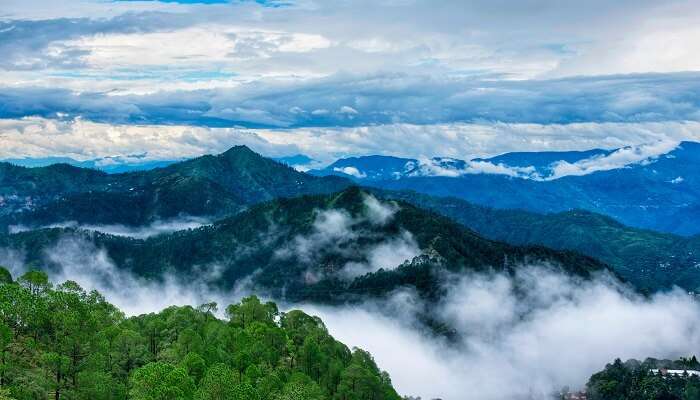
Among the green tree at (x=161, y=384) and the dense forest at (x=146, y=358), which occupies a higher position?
the green tree at (x=161, y=384)

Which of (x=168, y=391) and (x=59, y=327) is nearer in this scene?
(x=168, y=391)

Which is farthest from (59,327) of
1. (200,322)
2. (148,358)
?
(200,322)

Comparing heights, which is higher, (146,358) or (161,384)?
(161,384)

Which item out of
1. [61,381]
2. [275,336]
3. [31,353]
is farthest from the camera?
[275,336]

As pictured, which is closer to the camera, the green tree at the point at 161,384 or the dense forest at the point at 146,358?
the green tree at the point at 161,384

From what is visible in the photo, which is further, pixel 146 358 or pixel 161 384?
pixel 146 358

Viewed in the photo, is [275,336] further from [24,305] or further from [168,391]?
[168,391]

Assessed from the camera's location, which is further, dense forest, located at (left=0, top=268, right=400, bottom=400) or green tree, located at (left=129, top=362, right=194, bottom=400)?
dense forest, located at (left=0, top=268, right=400, bottom=400)

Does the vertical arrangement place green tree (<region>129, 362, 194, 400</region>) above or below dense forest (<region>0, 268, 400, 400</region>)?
above
